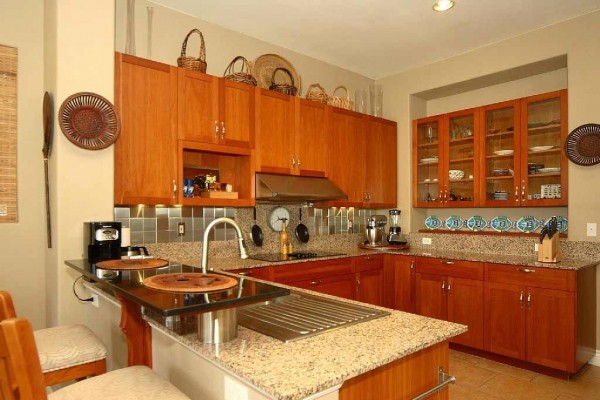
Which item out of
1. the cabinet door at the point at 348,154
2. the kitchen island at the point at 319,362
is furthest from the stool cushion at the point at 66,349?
the cabinet door at the point at 348,154

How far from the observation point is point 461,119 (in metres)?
4.25

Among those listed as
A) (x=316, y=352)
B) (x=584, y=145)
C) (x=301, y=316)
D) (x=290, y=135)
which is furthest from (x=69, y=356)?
(x=584, y=145)

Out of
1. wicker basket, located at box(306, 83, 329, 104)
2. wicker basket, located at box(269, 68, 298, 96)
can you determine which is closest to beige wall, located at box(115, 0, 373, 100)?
wicker basket, located at box(306, 83, 329, 104)

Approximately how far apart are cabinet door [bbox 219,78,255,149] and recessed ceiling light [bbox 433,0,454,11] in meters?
1.63

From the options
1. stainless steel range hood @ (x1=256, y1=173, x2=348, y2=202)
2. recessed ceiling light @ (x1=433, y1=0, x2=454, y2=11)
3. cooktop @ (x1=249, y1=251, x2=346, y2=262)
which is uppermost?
recessed ceiling light @ (x1=433, y1=0, x2=454, y2=11)

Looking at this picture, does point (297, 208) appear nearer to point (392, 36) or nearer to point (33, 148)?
point (392, 36)

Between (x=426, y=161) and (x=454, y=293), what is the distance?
1.57 m

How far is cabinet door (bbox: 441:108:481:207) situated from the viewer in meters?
4.07

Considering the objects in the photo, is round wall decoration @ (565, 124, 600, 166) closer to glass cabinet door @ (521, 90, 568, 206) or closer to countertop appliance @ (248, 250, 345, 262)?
glass cabinet door @ (521, 90, 568, 206)

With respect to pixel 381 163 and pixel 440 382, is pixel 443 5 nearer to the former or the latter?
pixel 381 163

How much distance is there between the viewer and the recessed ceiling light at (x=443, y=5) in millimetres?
3110

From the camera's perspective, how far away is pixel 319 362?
3.50 feet

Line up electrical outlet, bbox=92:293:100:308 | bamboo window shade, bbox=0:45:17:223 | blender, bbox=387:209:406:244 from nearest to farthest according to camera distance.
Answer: electrical outlet, bbox=92:293:100:308, bamboo window shade, bbox=0:45:17:223, blender, bbox=387:209:406:244

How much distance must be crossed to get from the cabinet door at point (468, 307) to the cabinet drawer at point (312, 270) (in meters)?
0.95
